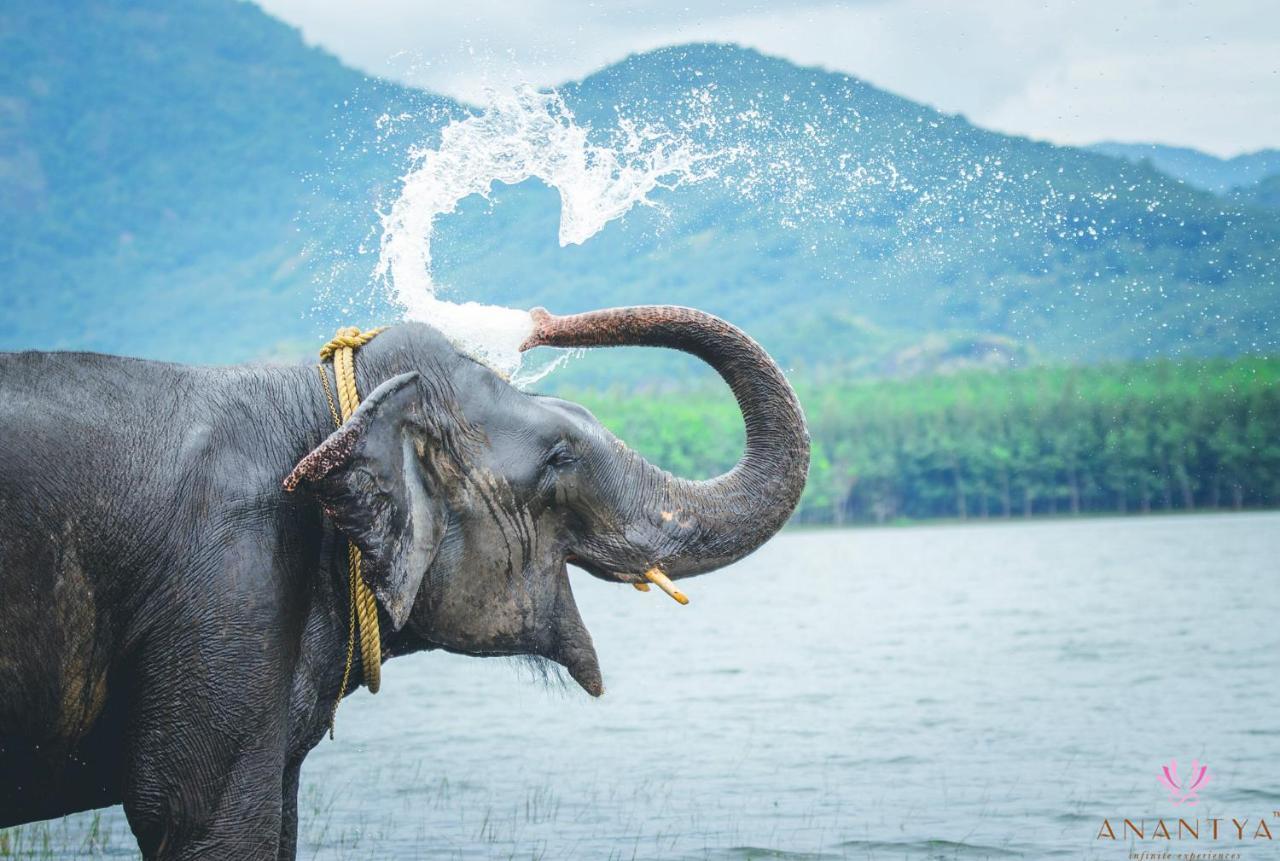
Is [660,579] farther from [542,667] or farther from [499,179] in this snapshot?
[499,179]

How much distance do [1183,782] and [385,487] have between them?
11.3 meters

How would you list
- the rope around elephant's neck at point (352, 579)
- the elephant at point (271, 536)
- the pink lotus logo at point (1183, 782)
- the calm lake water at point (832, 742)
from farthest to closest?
the pink lotus logo at point (1183, 782), the calm lake water at point (832, 742), the rope around elephant's neck at point (352, 579), the elephant at point (271, 536)

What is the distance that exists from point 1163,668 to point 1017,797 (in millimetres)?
12311

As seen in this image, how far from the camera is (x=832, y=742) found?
682 inches

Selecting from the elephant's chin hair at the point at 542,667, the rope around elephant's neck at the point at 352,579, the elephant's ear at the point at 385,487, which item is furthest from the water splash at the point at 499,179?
the elephant's chin hair at the point at 542,667

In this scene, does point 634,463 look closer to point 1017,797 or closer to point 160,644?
point 160,644

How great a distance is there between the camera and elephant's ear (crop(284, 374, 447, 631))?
446 cm

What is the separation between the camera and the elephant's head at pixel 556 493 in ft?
16.2

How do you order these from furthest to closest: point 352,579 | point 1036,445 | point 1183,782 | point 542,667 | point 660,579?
1. point 1036,445
2. point 1183,782
3. point 542,667
4. point 660,579
5. point 352,579

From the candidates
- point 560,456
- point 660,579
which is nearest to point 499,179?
point 560,456

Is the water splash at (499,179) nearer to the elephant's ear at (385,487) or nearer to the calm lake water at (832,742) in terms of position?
the elephant's ear at (385,487)

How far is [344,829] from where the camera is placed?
1192cm

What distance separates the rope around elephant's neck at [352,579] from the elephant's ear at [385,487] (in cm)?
12

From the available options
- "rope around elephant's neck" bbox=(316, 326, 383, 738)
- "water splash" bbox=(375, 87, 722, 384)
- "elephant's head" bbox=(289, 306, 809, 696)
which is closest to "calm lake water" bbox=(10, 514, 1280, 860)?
"elephant's head" bbox=(289, 306, 809, 696)
